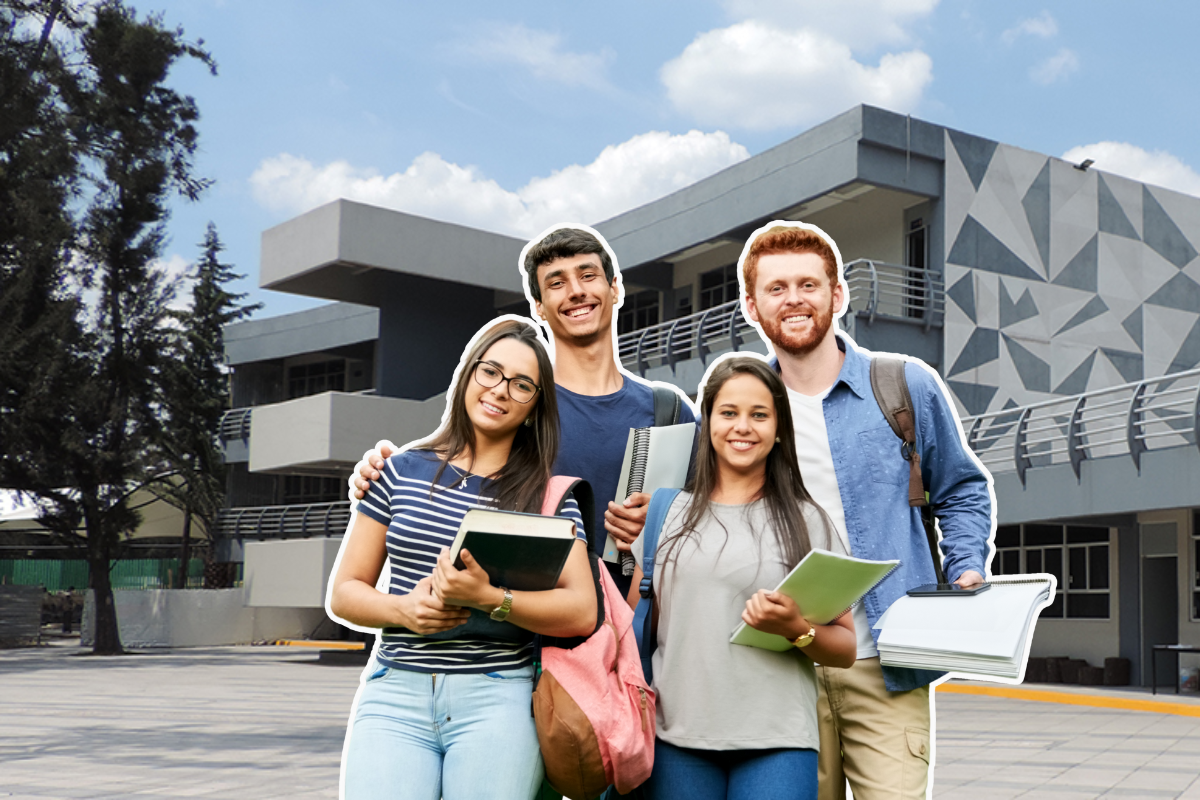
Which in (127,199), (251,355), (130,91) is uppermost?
(130,91)

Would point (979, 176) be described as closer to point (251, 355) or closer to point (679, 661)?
point (679, 661)

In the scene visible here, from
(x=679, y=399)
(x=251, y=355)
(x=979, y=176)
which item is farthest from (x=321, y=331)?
(x=679, y=399)

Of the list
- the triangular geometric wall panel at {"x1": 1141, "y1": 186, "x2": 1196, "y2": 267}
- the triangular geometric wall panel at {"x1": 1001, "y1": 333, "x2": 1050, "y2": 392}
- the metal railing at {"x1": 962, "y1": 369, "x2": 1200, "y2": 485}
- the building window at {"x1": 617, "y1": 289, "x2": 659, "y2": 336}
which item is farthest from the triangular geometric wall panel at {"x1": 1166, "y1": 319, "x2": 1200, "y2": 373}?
the building window at {"x1": 617, "y1": 289, "x2": 659, "y2": 336}

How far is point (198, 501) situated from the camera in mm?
37312

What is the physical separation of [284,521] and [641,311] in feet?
34.8

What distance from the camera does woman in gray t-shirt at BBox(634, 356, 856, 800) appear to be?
112 inches

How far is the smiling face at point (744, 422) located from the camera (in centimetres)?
295

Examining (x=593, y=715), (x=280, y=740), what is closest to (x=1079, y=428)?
(x=280, y=740)

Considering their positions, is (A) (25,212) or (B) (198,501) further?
(B) (198,501)

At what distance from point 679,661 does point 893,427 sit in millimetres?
839

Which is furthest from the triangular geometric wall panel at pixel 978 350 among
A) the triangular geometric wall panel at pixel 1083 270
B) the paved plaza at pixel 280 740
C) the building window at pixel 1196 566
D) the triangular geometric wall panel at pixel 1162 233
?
the paved plaza at pixel 280 740

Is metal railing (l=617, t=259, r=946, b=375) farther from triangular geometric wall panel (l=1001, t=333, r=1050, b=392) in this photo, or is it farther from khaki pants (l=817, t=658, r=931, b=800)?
khaki pants (l=817, t=658, r=931, b=800)

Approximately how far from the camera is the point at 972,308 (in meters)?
21.2

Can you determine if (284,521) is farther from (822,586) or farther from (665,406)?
(822,586)
